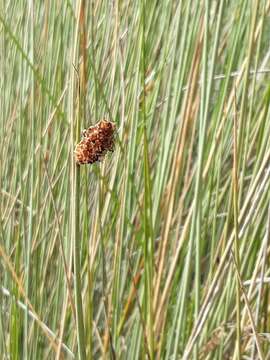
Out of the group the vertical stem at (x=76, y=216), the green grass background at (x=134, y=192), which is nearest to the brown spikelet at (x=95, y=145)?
the vertical stem at (x=76, y=216)

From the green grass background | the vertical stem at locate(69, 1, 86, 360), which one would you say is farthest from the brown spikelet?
the green grass background

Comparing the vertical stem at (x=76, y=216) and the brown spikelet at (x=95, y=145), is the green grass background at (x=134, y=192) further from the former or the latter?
the brown spikelet at (x=95, y=145)

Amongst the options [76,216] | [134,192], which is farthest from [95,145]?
[134,192]

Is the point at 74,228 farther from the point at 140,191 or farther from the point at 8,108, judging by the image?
the point at 8,108

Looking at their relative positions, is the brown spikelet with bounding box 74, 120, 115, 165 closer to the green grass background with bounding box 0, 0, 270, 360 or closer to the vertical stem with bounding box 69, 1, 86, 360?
the vertical stem with bounding box 69, 1, 86, 360

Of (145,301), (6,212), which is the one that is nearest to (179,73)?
(145,301)

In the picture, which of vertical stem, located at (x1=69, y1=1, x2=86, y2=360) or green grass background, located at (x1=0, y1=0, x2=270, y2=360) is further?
green grass background, located at (x1=0, y1=0, x2=270, y2=360)

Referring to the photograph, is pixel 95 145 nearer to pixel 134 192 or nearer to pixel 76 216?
pixel 76 216
